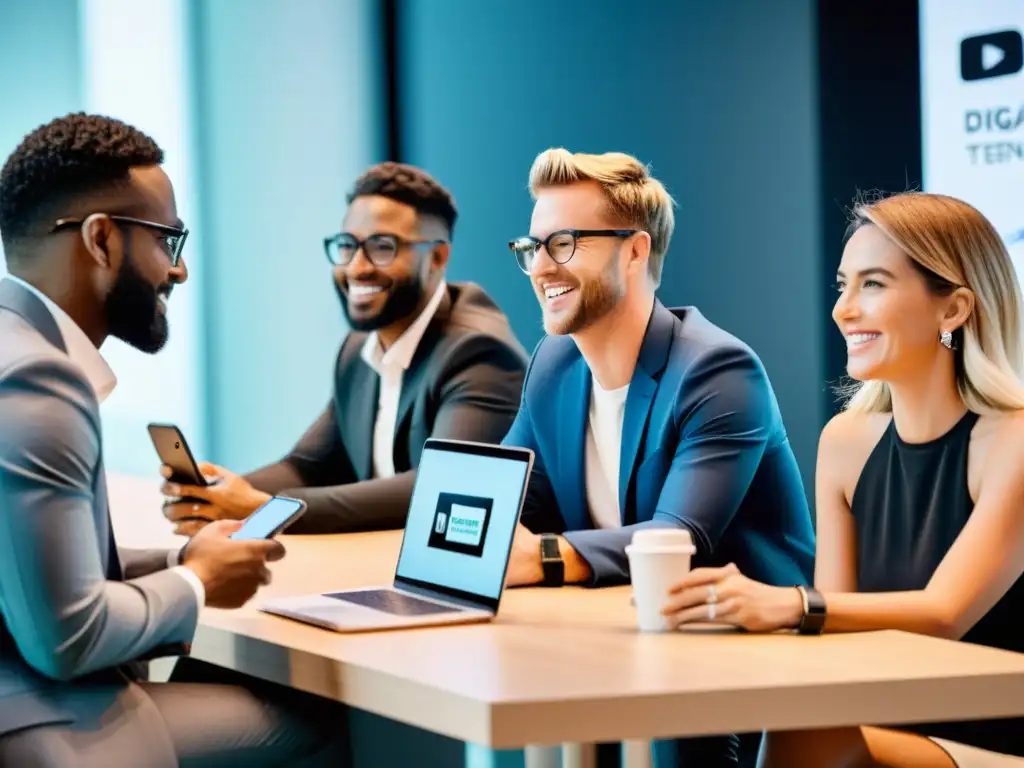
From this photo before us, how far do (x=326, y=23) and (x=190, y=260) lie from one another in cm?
121

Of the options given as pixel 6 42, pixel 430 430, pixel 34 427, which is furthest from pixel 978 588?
A: pixel 6 42

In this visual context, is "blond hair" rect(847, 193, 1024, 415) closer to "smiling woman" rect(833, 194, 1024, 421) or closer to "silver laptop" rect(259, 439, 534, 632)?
"smiling woman" rect(833, 194, 1024, 421)

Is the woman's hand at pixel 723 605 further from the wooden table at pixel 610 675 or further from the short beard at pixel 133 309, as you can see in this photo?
the short beard at pixel 133 309

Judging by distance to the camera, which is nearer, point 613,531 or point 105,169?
point 105,169

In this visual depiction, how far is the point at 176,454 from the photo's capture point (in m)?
3.24

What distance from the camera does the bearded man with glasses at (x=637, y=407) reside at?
279cm

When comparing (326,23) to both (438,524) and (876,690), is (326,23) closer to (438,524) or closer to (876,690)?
(438,524)

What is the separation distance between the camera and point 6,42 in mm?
6539

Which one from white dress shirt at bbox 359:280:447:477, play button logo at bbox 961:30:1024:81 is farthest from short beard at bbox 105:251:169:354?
play button logo at bbox 961:30:1024:81

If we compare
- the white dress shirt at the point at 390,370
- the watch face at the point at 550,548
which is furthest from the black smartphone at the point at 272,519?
the white dress shirt at the point at 390,370

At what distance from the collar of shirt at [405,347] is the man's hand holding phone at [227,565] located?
174cm

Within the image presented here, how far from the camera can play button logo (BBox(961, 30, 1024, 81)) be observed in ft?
12.8

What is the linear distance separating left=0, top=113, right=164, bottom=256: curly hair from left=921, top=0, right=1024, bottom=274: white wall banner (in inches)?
95.8

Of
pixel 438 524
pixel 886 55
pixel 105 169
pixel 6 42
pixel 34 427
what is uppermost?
pixel 6 42
